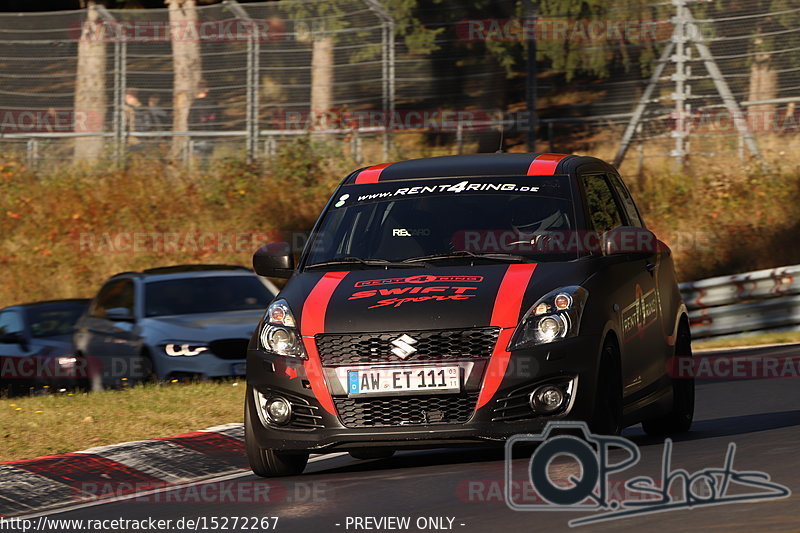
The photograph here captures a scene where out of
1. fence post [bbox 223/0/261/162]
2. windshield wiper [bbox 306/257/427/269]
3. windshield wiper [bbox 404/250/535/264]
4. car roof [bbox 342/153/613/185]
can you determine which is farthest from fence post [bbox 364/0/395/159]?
windshield wiper [bbox 404/250/535/264]

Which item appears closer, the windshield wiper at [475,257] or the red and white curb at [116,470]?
the red and white curb at [116,470]

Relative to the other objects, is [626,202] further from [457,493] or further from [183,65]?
[183,65]

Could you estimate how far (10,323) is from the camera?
2002 centimetres

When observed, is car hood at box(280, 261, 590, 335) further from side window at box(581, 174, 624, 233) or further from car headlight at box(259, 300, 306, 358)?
side window at box(581, 174, 624, 233)

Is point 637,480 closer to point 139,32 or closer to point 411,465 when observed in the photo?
point 411,465

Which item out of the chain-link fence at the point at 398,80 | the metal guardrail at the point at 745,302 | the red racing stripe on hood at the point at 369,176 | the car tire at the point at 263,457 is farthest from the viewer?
the chain-link fence at the point at 398,80

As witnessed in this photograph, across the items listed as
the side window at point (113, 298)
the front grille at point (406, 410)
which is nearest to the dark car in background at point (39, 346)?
the side window at point (113, 298)

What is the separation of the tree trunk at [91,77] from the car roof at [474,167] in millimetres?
18439

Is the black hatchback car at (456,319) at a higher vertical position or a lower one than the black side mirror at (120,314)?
higher

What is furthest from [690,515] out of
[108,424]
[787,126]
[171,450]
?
[787,126]

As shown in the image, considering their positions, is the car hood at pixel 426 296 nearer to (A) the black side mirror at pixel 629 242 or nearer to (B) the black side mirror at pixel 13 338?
(A) the black side mirror at pixel 629 242

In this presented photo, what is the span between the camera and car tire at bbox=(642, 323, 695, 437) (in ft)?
34.3

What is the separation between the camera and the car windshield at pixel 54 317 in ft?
64.7

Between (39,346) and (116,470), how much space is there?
32.6ft
